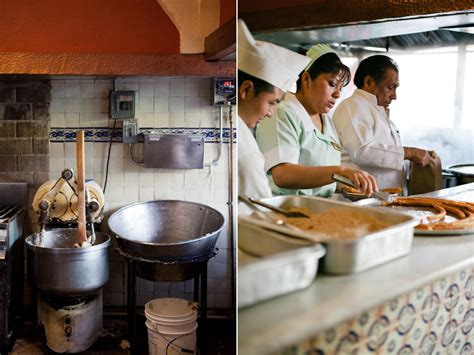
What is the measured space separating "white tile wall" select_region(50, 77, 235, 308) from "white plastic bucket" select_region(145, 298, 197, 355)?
758 millimetres

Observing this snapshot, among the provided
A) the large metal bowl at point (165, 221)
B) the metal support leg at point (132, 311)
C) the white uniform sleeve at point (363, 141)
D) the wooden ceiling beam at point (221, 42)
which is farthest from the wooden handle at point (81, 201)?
the white uniform sleeve at point (363, 141)

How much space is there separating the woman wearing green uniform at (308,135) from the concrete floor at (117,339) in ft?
9.93

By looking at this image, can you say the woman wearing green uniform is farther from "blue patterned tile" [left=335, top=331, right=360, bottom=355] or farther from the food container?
the food container

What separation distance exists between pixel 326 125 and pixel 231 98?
2930 mm

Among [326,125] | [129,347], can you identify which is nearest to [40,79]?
[129,347]

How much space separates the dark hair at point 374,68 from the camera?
1.19 metres

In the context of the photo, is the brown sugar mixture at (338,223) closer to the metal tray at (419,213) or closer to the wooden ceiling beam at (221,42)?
the metal tray at (419,213)

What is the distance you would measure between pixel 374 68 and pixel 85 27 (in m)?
2.85

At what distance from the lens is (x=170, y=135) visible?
4.07 m

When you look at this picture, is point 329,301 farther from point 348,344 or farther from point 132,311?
point 132,311

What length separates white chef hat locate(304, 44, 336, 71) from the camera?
3.50 ft

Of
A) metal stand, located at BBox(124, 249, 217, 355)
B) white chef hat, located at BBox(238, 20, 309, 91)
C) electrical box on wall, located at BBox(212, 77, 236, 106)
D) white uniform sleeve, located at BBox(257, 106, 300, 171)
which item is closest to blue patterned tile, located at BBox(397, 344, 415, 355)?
white uniform sleeve, located at BBox(257, 106, 300, 171)

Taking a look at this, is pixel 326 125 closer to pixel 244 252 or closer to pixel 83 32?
pixel 244 252

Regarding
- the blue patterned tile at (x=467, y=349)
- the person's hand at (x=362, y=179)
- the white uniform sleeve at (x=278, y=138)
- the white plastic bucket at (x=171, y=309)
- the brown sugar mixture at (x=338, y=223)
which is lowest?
the white plastic bucket at (x=171, y=309)
